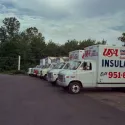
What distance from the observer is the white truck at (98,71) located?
1891 centimetres

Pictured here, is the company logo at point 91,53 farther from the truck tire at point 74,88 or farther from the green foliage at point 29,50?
the green foliage at point 29,50

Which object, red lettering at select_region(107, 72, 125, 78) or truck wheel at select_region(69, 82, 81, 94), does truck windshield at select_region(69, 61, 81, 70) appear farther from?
red lettering at select_region(107, 72, 125, 78)

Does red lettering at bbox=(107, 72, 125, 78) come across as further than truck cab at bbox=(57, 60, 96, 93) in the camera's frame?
Yes

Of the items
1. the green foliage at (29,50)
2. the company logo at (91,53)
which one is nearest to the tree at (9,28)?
the green foliage at (29,50)

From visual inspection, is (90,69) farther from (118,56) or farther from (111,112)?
(111,112)

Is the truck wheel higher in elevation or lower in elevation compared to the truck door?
lower

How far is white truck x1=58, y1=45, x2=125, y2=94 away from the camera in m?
18.9

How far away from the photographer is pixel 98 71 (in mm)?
19531

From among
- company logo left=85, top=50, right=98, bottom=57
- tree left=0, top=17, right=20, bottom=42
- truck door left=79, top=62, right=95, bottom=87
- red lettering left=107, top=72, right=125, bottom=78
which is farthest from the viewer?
tree left=0, top=17, right=20, bottom=42

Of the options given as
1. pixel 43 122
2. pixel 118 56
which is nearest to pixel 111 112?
pixel 43 122

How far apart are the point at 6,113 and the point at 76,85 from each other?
856cm

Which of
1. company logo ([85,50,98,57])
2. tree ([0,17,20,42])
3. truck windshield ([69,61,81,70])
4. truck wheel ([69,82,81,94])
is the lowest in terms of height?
truck wheel ([69,82,81,94])

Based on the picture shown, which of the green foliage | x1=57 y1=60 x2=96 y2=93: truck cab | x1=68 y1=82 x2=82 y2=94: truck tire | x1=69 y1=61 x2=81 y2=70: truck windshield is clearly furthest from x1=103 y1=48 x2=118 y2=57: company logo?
the green foliage

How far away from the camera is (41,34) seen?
350ft
